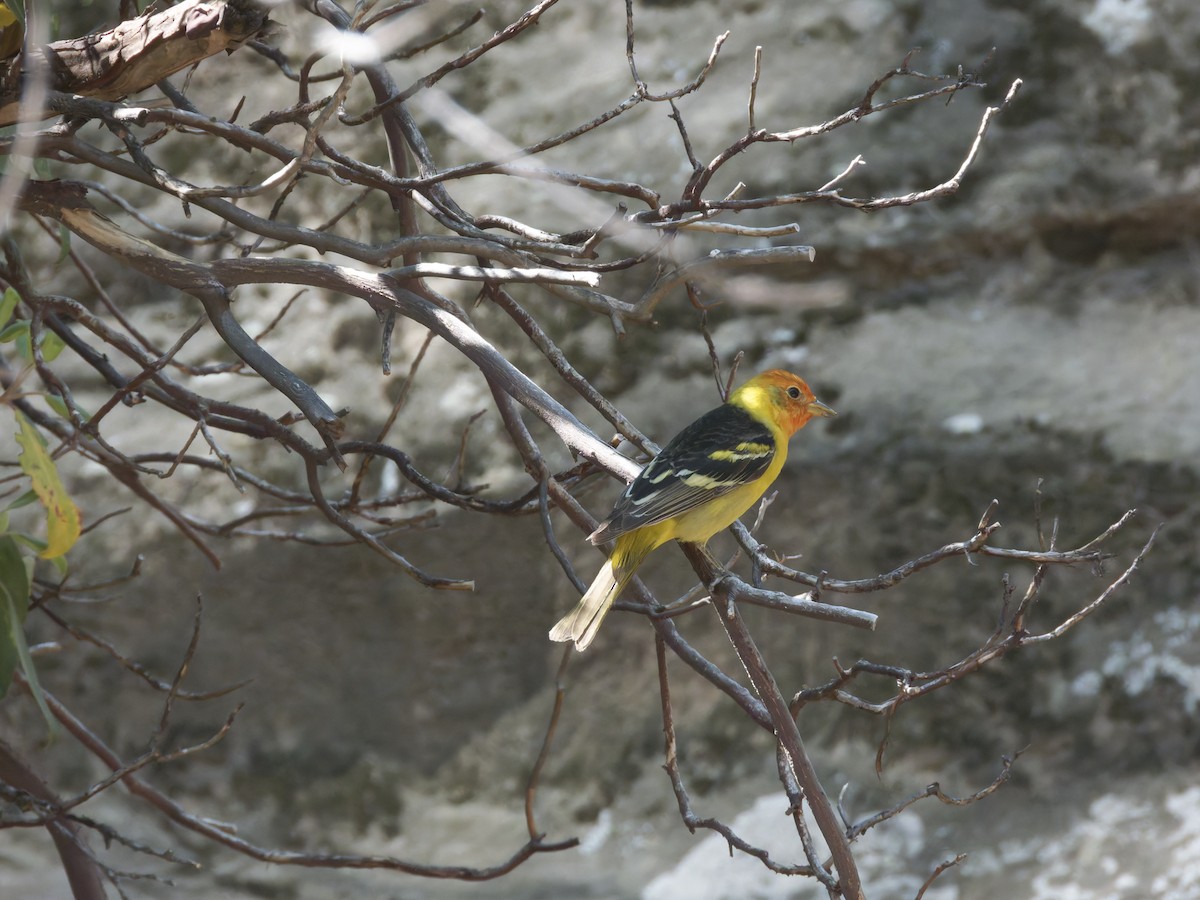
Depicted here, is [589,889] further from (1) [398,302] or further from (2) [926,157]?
(2) [926,157]

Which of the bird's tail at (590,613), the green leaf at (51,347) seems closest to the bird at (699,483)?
the bird's tail at (590,613)

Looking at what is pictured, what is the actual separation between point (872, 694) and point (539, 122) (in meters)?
2.78

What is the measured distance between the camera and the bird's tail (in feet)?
8.32

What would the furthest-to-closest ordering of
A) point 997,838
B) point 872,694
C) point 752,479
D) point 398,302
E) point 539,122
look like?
1. point 539,122
2. point 872,694
3. point 997,838
4. point 752,479
5. point 398,302

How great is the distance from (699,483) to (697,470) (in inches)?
2.0

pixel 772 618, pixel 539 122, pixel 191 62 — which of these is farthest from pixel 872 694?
pixel 191 62

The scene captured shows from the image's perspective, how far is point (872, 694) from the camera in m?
4.62

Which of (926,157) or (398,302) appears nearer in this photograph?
(398,302)

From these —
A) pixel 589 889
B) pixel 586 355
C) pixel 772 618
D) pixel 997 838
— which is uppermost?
pixel 586 355

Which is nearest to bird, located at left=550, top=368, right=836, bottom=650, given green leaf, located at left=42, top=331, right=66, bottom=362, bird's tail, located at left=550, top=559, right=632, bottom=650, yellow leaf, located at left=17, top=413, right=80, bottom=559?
bird's tail, located at left=550, top=559, right=632, bottom=650

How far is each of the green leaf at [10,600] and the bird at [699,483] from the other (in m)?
1.01

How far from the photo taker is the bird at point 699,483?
2.63m

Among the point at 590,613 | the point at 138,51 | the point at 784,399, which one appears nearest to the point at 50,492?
the point at 138,51

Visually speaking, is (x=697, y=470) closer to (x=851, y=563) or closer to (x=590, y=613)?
(x=590, y=613)
